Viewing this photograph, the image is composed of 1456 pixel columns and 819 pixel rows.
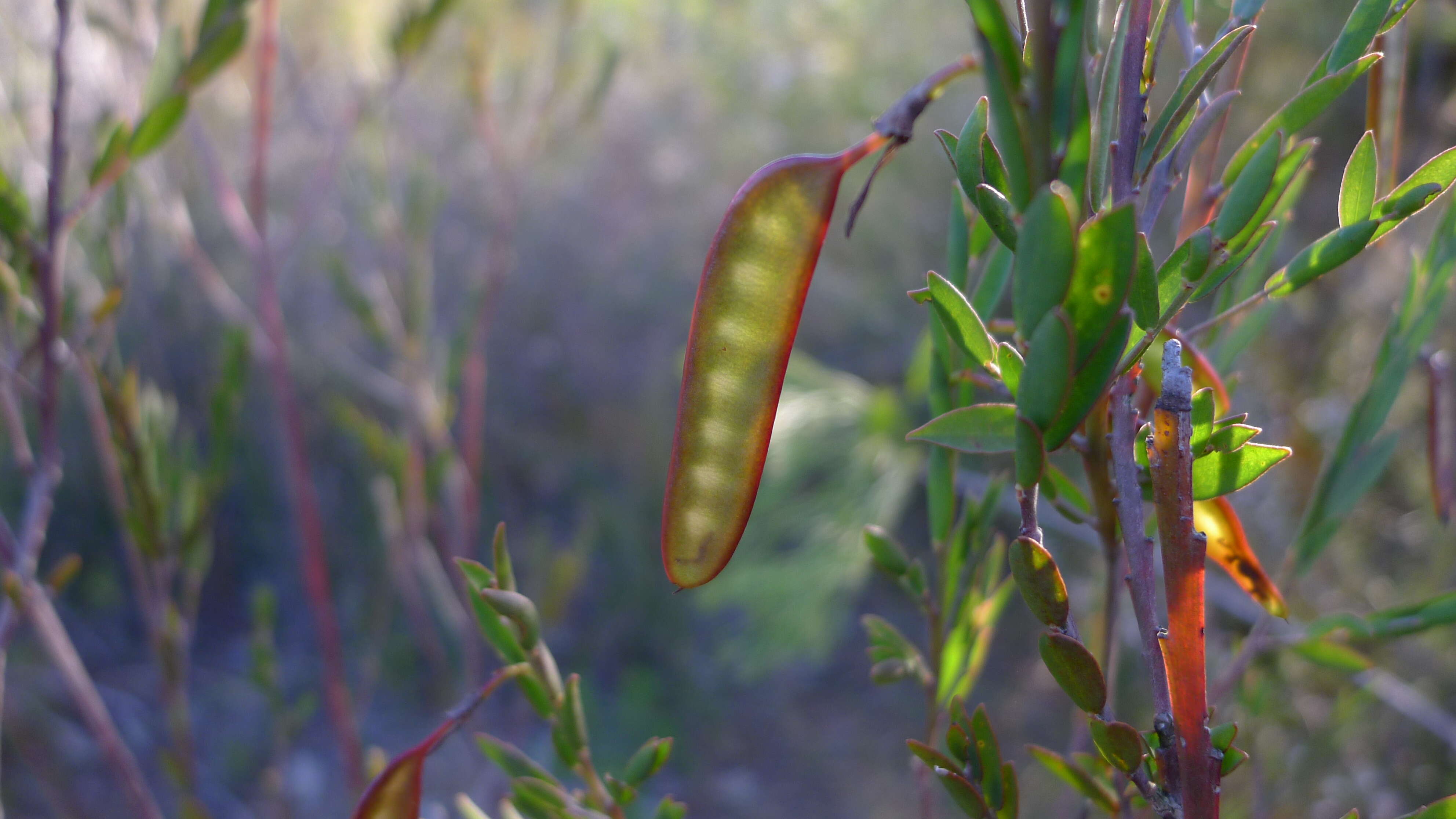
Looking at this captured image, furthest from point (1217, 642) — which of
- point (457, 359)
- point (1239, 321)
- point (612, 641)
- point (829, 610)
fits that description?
point (612, 641)

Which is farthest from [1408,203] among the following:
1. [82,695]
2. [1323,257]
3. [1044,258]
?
[82,695]

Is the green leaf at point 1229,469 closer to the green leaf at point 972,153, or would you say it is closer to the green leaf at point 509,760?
the green leaf at point 972,153

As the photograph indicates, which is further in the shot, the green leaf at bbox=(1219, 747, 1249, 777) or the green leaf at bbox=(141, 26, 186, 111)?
the green leaf at bbox=(141, 26, 186, 111)

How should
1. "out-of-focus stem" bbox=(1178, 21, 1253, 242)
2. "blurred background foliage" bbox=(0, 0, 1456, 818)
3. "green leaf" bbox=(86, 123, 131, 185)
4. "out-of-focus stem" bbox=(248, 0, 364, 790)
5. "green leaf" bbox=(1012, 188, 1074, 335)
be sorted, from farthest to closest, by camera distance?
"blurred background foliage" bbox=(0, 0, 1456, 818)
"out-of-focus stem" bbox=(248, 0, 364, 790)
"green leaf" bbox=(86, 123, 131, 185)
"out-of-focus stem" bbox=(1178, 21, 1253, 242)
"green leaf" bbox=(1012, 188, 1074, 335)

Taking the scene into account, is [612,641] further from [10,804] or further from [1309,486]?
[1309,486]

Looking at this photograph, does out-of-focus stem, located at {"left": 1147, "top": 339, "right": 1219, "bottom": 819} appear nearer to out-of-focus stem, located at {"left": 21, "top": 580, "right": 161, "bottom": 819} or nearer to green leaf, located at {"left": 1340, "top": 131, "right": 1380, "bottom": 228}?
green leaf, located at {"left": 1340, "top": 131, "right": 1380, "bottom": 228}

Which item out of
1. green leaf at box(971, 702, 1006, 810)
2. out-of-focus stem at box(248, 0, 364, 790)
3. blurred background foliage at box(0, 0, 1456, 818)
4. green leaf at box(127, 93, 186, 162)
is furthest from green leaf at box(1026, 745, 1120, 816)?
out-of-focus stem at box(248, 0, 364, 790)
